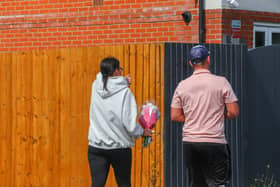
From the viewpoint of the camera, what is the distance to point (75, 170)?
1020cm

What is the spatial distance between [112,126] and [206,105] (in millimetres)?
920

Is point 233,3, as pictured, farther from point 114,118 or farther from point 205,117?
point 114,118

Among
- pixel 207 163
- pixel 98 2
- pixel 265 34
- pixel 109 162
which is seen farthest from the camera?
pixel 98 2

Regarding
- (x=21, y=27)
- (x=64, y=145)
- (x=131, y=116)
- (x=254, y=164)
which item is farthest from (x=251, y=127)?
(x=21, y=27)

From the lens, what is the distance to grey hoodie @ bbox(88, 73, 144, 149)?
7512 mm

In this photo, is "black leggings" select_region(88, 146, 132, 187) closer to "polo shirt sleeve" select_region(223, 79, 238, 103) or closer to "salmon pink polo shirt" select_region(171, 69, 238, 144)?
"salmon pink polo shirt" select_region(171, 69, 238, 144)

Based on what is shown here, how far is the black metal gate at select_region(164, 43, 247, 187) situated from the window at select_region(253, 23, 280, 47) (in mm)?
3240

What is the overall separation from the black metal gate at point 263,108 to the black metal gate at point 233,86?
0.40 meters

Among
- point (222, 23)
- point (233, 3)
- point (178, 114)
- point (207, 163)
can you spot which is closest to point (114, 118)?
point (178, 114)

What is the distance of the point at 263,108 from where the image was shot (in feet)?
34.8

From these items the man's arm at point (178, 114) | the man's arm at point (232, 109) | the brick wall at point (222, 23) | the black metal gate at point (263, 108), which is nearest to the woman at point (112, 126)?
the man's arm at point (178, 114)

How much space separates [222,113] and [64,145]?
3322 mm

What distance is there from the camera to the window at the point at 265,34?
13336mm

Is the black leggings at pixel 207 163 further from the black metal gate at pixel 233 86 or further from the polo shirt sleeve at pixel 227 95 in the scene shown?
the black metal gate at pixel 233 86
